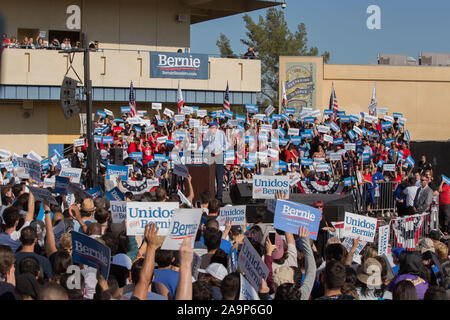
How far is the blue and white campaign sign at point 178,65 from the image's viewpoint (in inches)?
1229

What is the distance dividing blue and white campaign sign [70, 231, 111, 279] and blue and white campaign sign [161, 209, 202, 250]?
0.59m

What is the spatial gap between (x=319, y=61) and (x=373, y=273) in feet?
98.1

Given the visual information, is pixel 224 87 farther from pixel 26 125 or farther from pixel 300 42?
pixel 300 42

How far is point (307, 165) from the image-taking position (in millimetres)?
20094

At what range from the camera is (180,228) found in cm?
617

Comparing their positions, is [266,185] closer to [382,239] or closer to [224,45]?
[382,239]

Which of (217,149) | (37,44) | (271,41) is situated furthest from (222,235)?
(271,41)

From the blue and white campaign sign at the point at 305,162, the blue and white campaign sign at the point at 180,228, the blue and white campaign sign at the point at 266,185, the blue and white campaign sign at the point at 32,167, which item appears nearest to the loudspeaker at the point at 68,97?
the blue and white campaign sign at the point at 32,167

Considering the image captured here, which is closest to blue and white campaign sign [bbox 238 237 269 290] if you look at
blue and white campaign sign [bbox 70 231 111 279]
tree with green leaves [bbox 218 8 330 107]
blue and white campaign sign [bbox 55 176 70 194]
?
blue and white campaign sign [bbox 70 231 111 279]

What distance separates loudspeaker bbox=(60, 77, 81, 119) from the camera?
17172mm

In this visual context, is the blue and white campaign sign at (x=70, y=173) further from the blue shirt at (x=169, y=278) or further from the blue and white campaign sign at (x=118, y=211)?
the blue shirt at (x=169, y=278)

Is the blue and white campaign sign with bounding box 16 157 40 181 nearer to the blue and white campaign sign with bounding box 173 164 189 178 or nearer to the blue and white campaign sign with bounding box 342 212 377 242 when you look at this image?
the blue and white campaign sign with bounding box 173 164 189 178

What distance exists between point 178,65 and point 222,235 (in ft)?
78.9

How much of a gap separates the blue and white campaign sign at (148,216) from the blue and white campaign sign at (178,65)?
A: 24.3 metres
